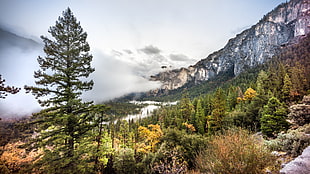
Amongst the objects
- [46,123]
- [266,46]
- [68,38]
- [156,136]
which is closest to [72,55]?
[68,38]

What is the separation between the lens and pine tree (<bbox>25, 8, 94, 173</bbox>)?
23.4ft

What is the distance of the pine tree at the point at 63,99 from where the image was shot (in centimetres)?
712

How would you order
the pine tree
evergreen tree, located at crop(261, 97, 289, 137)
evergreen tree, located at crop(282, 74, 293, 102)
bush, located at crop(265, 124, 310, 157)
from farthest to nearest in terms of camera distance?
evergreen tree, located at crop(282, 74, 293, 102), evergreen tree, located at crop(261, 97, 289, 137), the pine tree, bush, located at crop(265, 124, 310, 157)

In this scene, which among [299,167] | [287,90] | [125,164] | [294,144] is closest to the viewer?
[299,167]

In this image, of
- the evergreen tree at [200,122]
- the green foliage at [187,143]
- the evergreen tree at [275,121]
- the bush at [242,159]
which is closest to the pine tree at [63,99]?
the bush at [242,159]

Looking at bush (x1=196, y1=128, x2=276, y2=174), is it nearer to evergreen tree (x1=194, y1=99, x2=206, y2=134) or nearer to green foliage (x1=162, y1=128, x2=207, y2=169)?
green foliage (x1=162, y1=128, x2=207, y2=169)

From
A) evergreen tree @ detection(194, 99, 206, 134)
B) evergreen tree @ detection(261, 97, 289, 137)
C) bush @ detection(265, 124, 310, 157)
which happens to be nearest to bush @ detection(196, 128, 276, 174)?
bush @ detection(265, 124, 310, 157)

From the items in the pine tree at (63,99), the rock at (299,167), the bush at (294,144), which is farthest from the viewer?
the pine tree at (63,99)

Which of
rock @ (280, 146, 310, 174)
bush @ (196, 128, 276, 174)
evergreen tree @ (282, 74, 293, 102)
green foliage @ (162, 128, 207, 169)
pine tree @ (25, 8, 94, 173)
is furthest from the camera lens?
evergreen tree @ (282, 74, 293, 102)

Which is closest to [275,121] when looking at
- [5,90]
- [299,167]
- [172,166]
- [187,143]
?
[187,143]

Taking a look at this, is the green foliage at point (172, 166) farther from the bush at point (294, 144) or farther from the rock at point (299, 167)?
the bush at point (294, 144)

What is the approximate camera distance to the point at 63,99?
7871mm

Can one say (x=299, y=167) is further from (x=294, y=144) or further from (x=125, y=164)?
(x=125, y=164)

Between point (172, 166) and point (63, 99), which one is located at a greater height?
point (63, 99)
